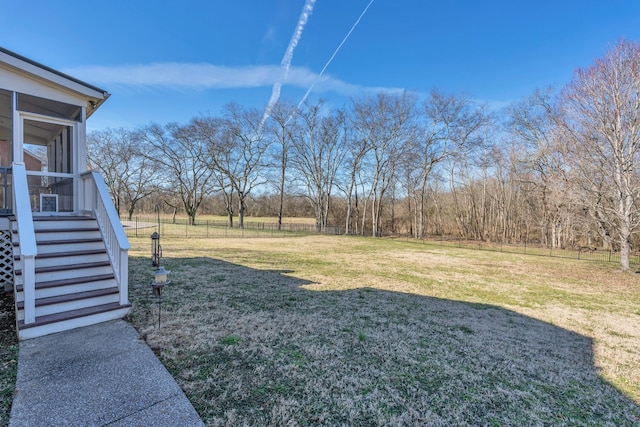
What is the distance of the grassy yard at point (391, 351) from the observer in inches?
84.9

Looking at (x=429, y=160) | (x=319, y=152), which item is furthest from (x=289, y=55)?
(x=429, y=160)

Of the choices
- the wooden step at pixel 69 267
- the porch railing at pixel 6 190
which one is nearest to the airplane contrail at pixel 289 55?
the porch railing at pixel 6 190

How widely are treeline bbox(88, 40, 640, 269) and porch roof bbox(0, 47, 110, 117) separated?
1367cm

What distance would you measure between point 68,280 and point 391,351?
4.08 metres

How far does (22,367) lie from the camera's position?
2.35 metres

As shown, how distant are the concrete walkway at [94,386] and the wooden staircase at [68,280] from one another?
0.77 ft

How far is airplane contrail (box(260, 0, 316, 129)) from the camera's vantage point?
450 inches

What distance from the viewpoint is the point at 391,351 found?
10.2ft

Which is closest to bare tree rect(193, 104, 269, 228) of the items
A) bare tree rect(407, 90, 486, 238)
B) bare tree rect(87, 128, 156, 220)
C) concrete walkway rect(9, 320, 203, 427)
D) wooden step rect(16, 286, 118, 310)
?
bare tree rect(87, 128, 156, 220)

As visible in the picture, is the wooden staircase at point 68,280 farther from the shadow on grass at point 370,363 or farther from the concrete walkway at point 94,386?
the shadow on grass at point 370,363

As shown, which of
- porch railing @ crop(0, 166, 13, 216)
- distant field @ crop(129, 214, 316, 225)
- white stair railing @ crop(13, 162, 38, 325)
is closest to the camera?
white stair railing @ crop(13, 162, 38, 325)

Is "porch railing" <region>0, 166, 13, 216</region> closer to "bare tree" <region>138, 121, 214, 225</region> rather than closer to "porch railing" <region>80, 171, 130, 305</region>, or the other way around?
"porch railing" <region>80, 171, 130, 305</region>

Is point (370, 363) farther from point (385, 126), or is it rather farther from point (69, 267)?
point (385, 126)

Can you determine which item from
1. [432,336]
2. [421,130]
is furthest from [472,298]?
[421,130]
